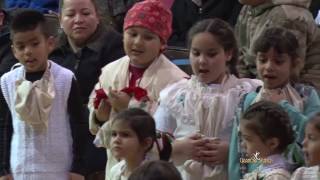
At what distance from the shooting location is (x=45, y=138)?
4.62 metres

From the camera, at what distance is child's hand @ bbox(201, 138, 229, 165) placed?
4.19m

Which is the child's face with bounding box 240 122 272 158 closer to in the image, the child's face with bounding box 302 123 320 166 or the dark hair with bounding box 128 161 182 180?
the child's face with bounding box 302 123 320 166

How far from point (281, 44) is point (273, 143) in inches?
21.0

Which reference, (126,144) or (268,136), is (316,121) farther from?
(126,144)

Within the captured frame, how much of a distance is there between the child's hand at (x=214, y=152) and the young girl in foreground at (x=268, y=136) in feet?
1.06

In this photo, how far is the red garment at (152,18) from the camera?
463cm

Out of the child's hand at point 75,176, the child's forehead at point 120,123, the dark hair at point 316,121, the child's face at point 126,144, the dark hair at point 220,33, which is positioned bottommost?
the child's hand at point 75,176

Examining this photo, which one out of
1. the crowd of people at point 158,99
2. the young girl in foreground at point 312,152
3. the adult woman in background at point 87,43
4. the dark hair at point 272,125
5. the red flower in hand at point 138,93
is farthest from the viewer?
the adult woman in background at point 87,43

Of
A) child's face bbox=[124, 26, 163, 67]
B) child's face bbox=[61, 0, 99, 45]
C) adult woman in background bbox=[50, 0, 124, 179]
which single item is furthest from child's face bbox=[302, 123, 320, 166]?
child's face bbox=[61, 0, 99, 45]

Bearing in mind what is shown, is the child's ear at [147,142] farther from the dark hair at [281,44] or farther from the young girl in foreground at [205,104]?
the dark hair at [281,44]

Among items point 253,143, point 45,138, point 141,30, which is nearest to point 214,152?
point 253,143

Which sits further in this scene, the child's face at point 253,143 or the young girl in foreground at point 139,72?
the young girl in foreground at point 139,72

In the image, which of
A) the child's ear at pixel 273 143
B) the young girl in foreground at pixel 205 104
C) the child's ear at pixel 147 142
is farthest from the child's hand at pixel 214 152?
the child's ear at pixel 273 143

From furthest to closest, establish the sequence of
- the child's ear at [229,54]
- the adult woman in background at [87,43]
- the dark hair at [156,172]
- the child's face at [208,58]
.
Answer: the adult woman in background at [87,43] → the child's ear at [229,54] → the child's face at [208,58] → the dark hair at [156,172]
